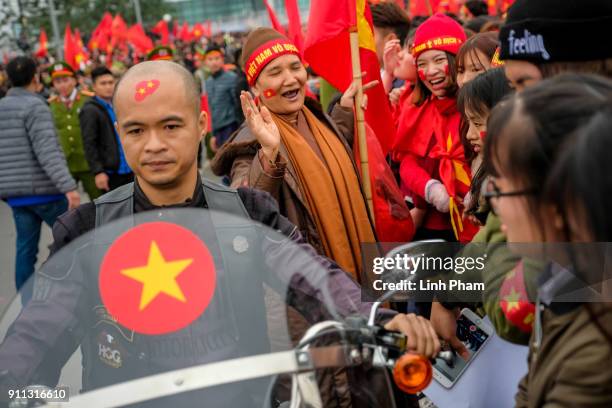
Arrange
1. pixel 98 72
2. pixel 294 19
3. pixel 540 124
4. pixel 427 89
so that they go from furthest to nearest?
pixel 98 72 → pixel 294 19 → pixel 427 89 → pixel 540 124

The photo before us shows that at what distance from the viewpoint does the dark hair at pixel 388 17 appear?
494 cm

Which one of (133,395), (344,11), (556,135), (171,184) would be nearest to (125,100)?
(171,184)

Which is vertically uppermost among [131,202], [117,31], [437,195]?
[131,202]

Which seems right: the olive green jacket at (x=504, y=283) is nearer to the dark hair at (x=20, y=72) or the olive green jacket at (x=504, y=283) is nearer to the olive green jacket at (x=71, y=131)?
the dark hair at (x=20, y=72)

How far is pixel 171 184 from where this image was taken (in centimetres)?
197

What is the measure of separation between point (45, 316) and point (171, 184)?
511 mm

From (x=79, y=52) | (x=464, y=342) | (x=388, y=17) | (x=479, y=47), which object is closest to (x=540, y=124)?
(x=464, y=342)

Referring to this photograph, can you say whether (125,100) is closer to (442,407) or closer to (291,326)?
(291,326)

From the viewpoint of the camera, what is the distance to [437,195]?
3430 mm

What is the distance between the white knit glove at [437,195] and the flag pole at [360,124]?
0.29 m

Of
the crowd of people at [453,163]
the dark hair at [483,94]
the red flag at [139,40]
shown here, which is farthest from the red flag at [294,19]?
the red flag at [139,40]

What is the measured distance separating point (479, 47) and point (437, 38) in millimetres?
468

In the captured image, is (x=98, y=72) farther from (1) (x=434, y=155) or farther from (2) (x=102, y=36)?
(2) (x=102, y=36)

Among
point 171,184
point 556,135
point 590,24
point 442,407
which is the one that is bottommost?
point 442,407
